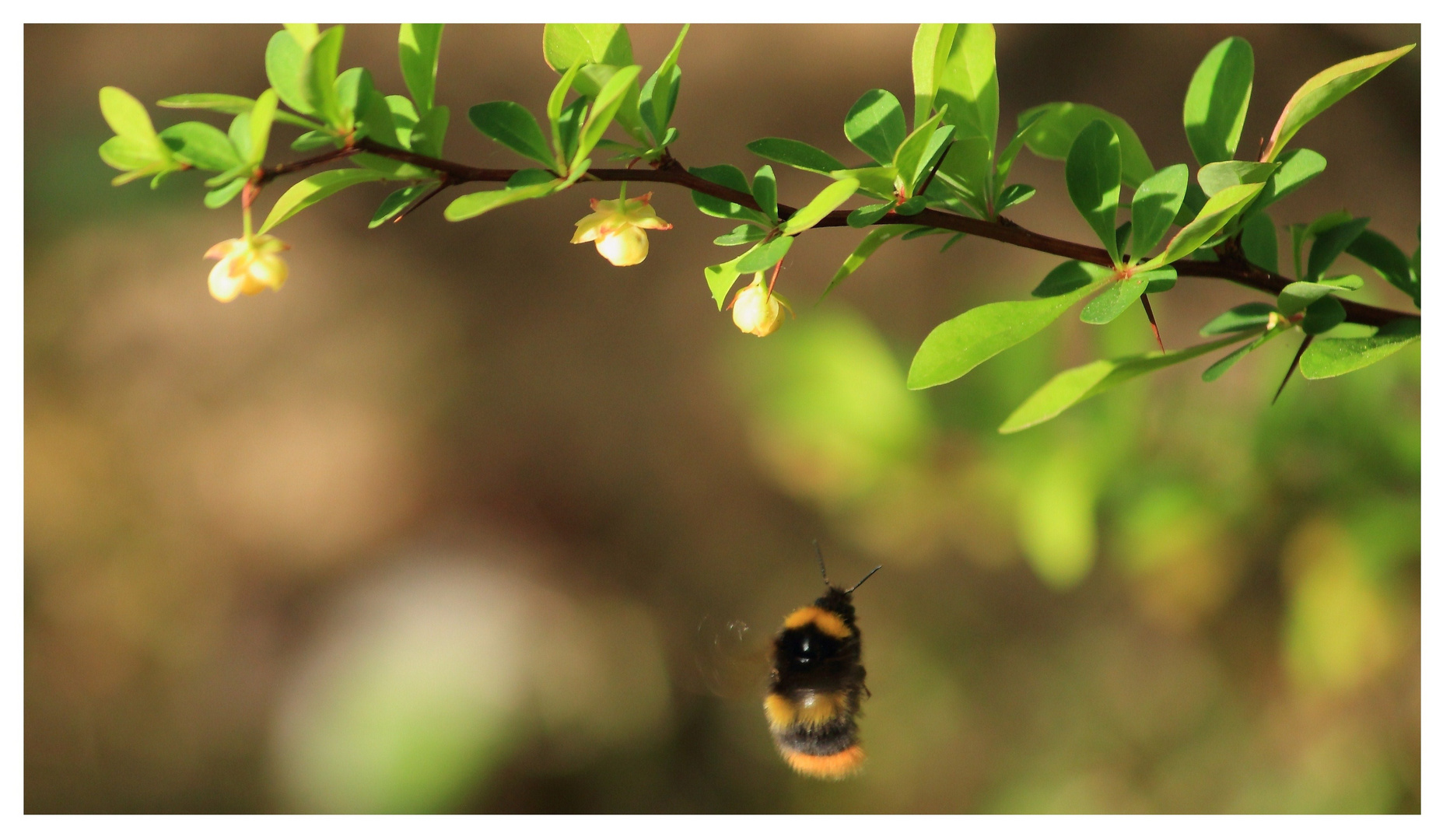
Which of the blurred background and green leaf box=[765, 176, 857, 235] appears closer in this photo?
green leaf box=[765, 176, 857, 235]

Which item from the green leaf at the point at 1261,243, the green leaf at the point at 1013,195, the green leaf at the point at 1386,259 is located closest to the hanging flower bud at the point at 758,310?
the green leaf at the point at 1013,195

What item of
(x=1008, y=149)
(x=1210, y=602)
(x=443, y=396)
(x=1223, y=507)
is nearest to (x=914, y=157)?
(x=1008, y=149)

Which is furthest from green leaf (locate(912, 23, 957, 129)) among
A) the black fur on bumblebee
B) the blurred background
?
the blurred background

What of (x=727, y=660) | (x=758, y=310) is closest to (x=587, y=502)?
(x=727, y=660)

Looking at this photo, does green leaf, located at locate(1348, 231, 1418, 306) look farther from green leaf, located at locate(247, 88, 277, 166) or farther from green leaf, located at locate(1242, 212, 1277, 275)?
green leaf, located at locate(247, 88, 277, 166)

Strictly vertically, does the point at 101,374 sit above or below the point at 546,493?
above

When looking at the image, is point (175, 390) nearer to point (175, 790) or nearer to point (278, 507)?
point (278, 507)

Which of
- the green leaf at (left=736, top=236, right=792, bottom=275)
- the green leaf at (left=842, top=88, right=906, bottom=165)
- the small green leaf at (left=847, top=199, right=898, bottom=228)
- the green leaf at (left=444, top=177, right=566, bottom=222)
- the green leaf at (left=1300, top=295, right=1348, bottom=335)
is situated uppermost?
the green leaf at (left=842, top=88, right=906, bottom=165)
